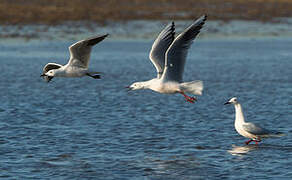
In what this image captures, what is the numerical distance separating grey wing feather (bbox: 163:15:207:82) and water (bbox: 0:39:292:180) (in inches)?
74.6

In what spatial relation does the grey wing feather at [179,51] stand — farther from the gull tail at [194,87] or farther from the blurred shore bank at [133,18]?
the blurred shore bank at [133,18]

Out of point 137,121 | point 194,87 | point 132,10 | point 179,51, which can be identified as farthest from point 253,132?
point 132,10

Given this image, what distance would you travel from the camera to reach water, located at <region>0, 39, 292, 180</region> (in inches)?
526

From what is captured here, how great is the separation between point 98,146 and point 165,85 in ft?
9.10

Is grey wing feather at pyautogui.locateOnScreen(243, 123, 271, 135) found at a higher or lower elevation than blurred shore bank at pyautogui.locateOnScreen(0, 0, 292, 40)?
lower

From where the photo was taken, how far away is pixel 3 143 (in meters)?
15.5

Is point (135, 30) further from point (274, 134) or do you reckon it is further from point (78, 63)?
point (78, 63)

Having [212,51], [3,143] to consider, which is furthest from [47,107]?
[212,51]

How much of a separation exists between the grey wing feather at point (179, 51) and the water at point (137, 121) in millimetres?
1895

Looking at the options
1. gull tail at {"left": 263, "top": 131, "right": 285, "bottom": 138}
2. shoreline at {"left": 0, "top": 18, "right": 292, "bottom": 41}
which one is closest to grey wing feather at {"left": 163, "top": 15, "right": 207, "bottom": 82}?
gull tail at {"left": 263, "top": 131, "right": 285, "bottom": 138}

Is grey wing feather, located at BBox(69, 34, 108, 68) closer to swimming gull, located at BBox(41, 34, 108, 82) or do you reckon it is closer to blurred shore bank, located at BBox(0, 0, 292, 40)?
swimming gull, located at BBox(41, 34, 108, 82)

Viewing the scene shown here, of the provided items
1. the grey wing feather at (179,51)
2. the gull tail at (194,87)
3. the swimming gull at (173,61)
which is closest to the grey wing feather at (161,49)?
the swimming gull at (173,61)

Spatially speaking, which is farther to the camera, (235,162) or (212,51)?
(212,51)

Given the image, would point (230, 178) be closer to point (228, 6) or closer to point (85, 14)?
point (85, 14)
